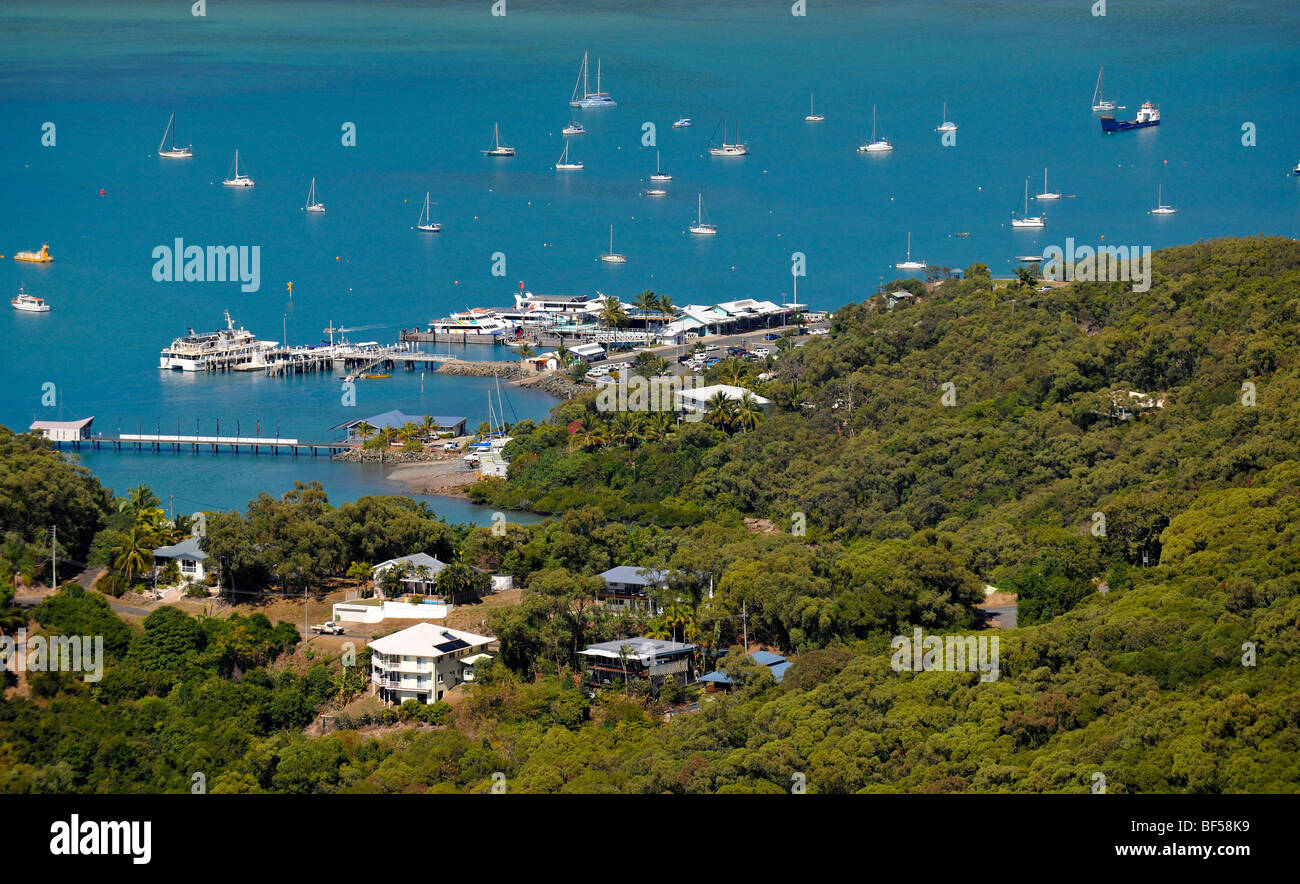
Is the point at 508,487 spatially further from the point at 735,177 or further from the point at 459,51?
the point at 459,51

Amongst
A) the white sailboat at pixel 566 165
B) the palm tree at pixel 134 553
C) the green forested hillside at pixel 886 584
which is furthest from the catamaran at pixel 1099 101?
the palm tree at pixel 134 553

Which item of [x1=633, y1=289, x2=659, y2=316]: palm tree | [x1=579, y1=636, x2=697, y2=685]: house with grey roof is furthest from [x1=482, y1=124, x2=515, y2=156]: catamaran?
[x1=579, y1=636, x2=697, y2=685]: house with grey roof

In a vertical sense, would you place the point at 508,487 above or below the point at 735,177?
below

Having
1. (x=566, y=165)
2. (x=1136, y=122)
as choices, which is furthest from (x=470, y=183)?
(x=1136, y=122)

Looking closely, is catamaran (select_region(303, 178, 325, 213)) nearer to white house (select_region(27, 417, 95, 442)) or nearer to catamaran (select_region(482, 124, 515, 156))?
catamaran (select_region(482, 124, 515, 156))
